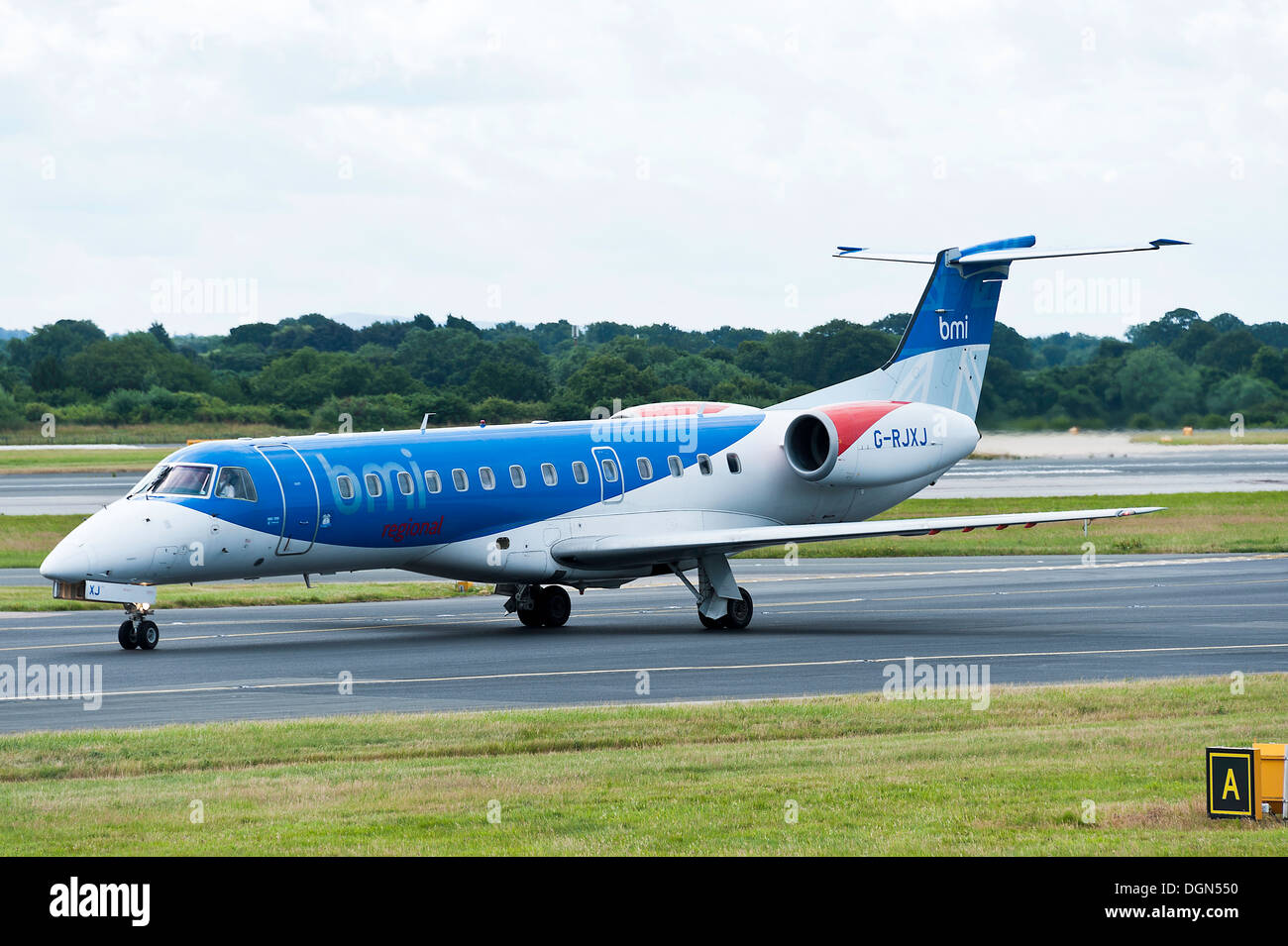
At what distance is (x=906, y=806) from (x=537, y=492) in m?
17.2

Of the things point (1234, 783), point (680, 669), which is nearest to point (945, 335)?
point (680, 669)

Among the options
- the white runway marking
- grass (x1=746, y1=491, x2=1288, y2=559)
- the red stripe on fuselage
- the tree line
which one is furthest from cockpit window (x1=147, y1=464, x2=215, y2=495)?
the tree line

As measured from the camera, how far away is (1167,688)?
68.6ft

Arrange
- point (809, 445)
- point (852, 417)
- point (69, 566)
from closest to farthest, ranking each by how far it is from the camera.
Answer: point (69, 566), point (852, 417), point (809, 445)

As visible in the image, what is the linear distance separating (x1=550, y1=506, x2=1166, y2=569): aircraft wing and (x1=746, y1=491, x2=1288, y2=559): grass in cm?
1676

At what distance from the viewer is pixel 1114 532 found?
177ft

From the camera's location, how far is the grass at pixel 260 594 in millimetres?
36062

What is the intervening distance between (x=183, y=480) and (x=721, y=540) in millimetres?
9234

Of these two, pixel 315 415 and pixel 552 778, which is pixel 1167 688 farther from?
pixel 315 415

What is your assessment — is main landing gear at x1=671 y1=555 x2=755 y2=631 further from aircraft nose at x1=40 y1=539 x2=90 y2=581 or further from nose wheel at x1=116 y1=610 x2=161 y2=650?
aircraft nose at x1=40 y1=539 x2=90 y2=581

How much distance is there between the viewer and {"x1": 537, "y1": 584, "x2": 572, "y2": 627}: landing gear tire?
31516 millimetres

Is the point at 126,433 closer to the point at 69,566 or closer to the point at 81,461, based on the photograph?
the point at 81,461

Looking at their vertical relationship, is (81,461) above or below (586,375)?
below
